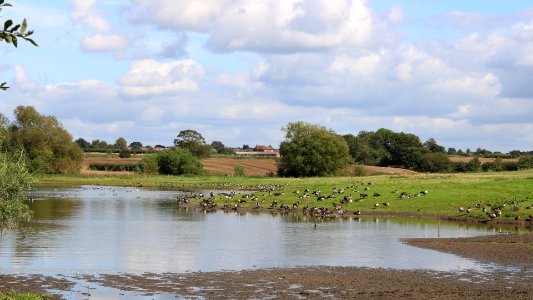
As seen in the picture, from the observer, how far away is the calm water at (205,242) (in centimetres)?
3184

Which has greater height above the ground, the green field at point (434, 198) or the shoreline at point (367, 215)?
the green field at point (434, 198)

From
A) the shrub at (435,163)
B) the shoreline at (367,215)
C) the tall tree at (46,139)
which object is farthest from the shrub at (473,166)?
the shoreline at (367,215)

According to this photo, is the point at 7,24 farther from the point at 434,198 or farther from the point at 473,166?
the point at 473,166

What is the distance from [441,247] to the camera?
38719 mm

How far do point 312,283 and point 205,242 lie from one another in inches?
568

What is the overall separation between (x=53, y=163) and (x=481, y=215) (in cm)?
10346

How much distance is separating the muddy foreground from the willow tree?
108319mm

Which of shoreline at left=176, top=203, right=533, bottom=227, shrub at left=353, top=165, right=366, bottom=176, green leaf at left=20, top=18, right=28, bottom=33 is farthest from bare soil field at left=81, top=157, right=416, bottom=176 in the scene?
green leaf at left=20, top=18, right=28, bottom=33

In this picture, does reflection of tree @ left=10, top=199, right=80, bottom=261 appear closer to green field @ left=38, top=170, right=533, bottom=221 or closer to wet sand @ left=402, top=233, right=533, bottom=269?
green field @ left=38, top=170, right=533, bottom=221

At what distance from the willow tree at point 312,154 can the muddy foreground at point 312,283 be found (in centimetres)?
Result: 10832

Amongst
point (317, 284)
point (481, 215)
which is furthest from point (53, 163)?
point (317, 284)

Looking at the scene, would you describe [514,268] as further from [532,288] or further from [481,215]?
[481,215]

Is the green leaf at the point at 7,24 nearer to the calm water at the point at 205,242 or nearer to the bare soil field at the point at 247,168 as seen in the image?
the calm water at the point at 205,242

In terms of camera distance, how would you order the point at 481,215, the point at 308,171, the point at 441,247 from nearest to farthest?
1. the point at 441,247
2. the point at 481,215
3. the point at 308,171
